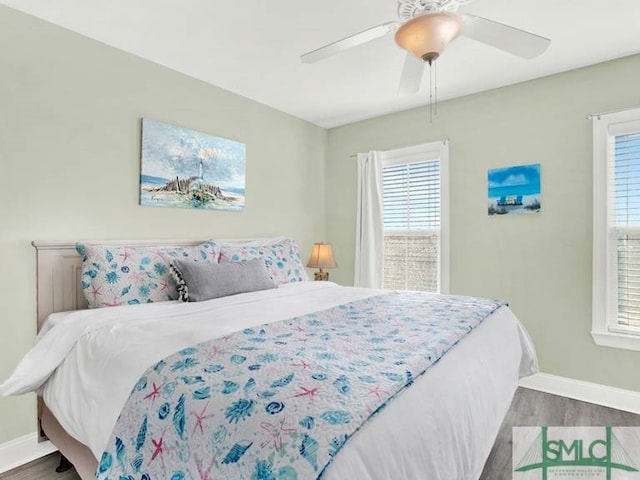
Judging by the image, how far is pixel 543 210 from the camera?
300 cm

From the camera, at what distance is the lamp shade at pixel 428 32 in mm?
1626

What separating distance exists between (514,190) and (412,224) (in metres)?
0.99

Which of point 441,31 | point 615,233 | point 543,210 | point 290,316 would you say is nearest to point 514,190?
point 543,210

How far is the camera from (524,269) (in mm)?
3100

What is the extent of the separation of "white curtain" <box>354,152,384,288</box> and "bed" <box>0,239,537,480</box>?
5.23ft

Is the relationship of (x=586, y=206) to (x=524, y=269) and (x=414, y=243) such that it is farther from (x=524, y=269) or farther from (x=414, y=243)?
(x=414, y=243)

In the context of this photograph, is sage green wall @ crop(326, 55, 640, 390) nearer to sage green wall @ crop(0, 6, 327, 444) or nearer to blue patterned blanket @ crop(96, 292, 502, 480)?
blue patterned blanket @ crop(96, 292, 502, 480)

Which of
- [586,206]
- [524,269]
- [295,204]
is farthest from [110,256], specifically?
[586,206]

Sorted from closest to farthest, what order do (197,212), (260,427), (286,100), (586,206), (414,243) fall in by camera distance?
(260,427), (586,206), (197,212), (286,100), (414,243)

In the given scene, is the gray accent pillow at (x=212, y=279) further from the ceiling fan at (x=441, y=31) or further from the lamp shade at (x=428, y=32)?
Answer: the lamp shade at (x=428, y=32)

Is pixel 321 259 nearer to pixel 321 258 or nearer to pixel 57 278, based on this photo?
pixel 321 258

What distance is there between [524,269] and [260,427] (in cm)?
290

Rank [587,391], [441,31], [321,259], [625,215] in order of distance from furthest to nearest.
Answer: [321,259]
[587,391]
[625,215]
[441,31]

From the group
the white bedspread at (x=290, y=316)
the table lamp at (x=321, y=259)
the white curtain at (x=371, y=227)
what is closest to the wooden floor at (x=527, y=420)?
the white bedspread at (x=290, y=316)
